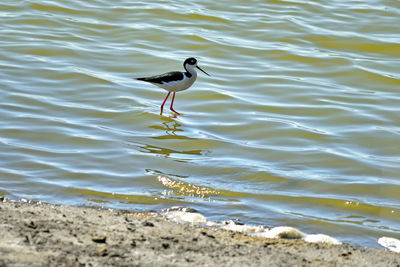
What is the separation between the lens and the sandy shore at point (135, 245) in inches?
181

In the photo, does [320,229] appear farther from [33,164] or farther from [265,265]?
[33,164]

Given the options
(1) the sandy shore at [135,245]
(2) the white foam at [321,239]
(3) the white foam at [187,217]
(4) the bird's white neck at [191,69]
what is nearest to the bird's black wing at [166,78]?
(4) the bird's white neck at [191,69]

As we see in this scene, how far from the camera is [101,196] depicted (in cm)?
699

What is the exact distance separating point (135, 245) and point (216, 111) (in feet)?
18.4

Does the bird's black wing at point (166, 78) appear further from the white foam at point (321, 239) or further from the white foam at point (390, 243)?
the white foam at point (321, 239)

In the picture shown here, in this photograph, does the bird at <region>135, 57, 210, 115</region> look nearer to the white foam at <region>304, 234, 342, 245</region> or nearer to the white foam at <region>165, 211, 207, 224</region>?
the white foam at <region>165, 211, 207, 224</region>

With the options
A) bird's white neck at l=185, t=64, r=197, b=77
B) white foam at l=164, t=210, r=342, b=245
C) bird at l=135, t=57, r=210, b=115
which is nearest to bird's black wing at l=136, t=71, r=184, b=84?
bird at l=135, t=57, r=210, b=115

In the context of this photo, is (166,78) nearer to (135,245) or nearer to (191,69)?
(191,69)

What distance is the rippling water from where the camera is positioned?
282 inches

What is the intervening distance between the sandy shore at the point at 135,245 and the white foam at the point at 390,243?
14.4 inches

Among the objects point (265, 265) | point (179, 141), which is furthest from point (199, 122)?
point (265, 265)

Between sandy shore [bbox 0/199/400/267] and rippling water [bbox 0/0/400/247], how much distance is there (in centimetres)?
90

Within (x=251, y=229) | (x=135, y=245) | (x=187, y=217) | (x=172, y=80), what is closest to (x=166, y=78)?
(x=172, y=80)

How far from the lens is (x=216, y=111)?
1038cm
